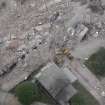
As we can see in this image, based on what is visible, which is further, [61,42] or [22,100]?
[61,42]

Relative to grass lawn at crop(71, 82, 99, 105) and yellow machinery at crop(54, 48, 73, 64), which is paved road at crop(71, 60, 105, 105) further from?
yellow machinery at crop(54, 48, 73, 64)

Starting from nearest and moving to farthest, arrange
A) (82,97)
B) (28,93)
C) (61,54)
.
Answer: (28,93)
(82,97)
(61,54)

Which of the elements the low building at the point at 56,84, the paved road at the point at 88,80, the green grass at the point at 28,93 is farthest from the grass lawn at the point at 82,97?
the green grass at the point at 28,93

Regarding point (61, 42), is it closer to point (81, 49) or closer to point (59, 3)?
point (81, 49)

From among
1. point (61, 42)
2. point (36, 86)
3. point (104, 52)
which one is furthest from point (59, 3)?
point (36, 86)

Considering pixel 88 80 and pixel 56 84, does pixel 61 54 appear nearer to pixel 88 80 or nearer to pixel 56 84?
pixel 88 80

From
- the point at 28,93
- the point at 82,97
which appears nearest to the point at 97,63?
the point at 82,97
